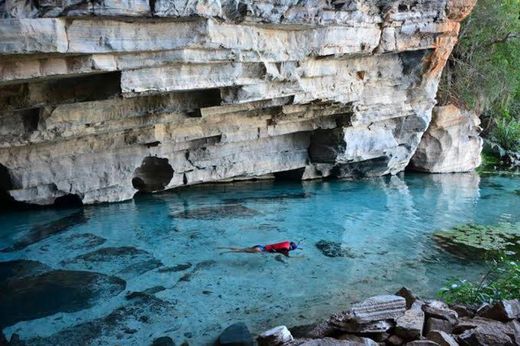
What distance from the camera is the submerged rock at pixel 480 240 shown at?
7656 mm

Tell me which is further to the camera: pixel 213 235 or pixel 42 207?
pixel 42 207

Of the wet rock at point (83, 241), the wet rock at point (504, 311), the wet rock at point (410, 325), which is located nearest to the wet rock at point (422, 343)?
the wet rock at point (410, 325)

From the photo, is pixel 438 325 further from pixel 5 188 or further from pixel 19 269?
pixel 5 188

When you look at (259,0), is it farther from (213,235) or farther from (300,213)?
(300,213)

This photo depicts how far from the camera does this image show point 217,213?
947 centimetres

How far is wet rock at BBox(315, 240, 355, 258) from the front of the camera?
7.28 meters

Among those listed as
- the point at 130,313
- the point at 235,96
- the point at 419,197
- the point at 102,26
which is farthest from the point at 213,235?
the point at 419,197

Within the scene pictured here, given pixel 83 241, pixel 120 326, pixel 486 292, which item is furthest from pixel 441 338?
pixel 83 241

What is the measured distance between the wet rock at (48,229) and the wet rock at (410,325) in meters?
5.47

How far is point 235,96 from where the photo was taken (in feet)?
27.7

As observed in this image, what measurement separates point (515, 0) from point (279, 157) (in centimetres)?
996

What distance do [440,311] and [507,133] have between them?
1555cm

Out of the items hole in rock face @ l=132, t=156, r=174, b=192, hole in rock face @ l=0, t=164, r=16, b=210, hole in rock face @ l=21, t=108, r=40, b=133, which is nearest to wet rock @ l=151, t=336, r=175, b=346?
hole in rock face @ l=21, t=108, r=40, b=133

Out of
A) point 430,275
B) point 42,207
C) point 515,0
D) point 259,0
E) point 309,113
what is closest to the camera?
point 430,275
